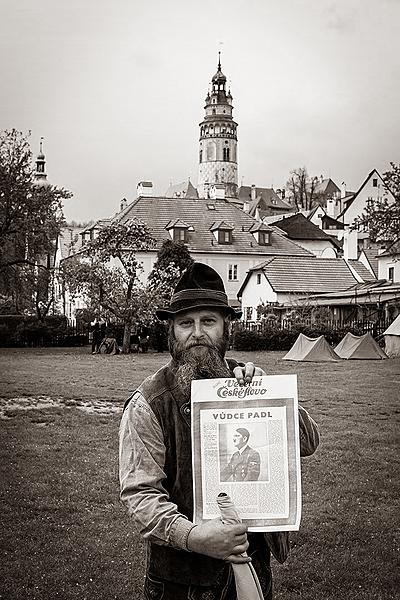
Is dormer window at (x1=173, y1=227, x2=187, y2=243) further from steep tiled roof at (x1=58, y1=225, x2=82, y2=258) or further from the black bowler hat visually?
the black bowler hat

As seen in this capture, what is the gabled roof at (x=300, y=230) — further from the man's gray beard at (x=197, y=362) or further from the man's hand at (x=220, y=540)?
the man's hand at (x=220, y=540)

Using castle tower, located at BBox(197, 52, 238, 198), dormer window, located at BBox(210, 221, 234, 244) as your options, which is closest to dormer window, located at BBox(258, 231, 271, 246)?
dormer window, located at BBox(210, 221, 234, 244)

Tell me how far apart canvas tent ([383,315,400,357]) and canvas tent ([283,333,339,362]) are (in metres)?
0.61

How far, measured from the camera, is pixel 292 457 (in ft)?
3.82

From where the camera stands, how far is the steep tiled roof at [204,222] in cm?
1742

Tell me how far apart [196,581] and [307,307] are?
10.6 m

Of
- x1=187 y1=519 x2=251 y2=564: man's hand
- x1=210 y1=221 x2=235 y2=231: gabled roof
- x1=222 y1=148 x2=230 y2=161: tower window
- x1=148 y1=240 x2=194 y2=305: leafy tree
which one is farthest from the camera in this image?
x1=222 y1=148 x2=230 y2=161: tower window

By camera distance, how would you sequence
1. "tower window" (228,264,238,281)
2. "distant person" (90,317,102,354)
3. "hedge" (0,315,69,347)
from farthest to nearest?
"tower window" (228,264,238,281) → "distant person" (90,317,102,354) → "hedge" (0,315,69,347)

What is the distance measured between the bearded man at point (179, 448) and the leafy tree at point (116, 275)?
381 inches

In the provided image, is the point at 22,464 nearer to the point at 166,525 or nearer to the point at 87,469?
the point at 87,469

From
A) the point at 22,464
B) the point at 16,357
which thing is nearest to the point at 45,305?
the point at 16,357

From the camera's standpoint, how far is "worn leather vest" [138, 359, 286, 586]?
1228 millimetres

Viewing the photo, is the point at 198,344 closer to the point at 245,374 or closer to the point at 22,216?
the point at 245,374

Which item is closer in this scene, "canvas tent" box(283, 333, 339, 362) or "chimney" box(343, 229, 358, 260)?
"canvas tent" box(283, 333, 339, 362)
